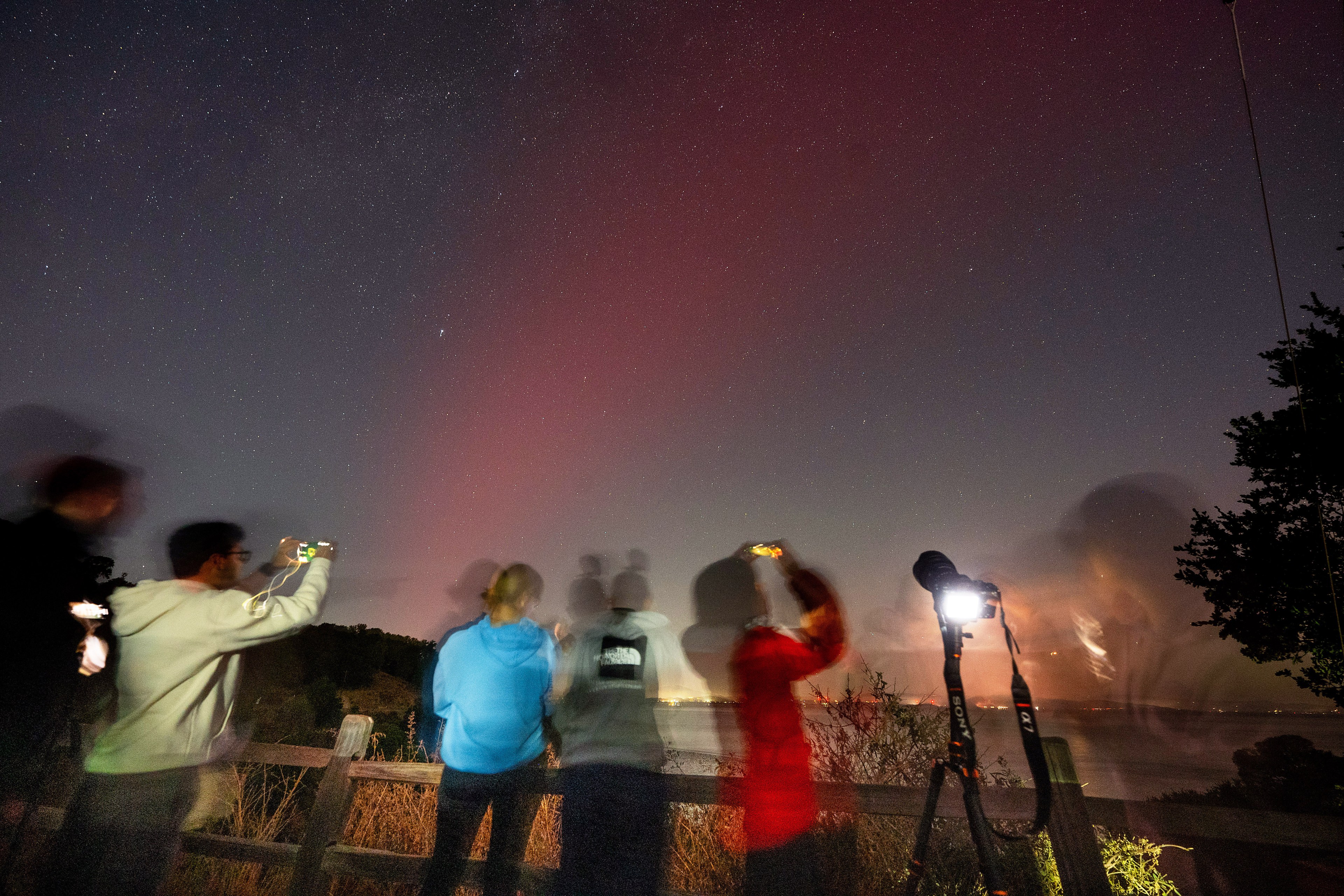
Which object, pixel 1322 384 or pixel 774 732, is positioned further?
pixel 1322 384

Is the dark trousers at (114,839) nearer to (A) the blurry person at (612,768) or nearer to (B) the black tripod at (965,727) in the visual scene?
(A) the blurry person at (612,768)

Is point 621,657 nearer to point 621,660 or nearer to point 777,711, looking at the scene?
point 621,660

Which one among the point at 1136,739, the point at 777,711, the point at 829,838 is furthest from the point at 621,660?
the point at 1136,739

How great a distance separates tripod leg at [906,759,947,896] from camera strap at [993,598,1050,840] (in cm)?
28

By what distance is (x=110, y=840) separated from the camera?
2.41 metres

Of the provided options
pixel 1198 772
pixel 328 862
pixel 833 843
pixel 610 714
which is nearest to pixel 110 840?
pixel 328 862

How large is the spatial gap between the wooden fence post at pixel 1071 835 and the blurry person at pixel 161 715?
372 centimetres

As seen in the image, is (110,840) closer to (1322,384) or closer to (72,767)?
(72,767)

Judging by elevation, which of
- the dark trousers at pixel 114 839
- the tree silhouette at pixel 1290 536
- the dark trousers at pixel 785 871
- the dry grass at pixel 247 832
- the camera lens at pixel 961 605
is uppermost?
the tree silhouette at pixel 1290 536

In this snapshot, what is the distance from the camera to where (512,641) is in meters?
3.29

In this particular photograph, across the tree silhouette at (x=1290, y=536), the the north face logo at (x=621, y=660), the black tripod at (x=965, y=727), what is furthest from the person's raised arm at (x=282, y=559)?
the tree silhouette at (x=1290, y=536)

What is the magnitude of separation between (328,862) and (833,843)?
3901mm

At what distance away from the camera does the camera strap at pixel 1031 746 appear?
2010 mm

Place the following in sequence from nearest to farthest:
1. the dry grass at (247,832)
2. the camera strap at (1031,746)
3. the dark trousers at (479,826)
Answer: the camera strap at (1031,746), the dark trousers at (479,826), the dry grass at (247,832)
